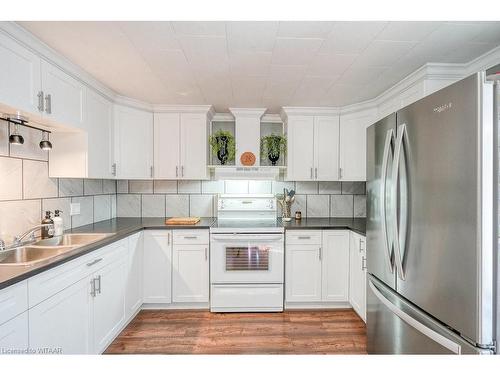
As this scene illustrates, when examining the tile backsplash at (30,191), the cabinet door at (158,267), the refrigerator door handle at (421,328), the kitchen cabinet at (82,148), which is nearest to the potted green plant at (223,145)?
the cabinet door at (158,267)

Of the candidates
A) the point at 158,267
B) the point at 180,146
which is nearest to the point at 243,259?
the point at 158,267

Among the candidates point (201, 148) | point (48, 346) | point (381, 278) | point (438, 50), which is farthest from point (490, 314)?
point (201, 148)

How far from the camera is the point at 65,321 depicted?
1576 mm

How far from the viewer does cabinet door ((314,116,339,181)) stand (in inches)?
127

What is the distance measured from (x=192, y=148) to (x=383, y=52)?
216 centimetres

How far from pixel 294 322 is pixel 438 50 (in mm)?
2545

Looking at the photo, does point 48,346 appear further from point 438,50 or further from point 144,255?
point 438,50

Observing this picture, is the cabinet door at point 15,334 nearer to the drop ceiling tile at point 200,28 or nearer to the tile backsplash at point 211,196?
the drop ceiling tile at point 200,28

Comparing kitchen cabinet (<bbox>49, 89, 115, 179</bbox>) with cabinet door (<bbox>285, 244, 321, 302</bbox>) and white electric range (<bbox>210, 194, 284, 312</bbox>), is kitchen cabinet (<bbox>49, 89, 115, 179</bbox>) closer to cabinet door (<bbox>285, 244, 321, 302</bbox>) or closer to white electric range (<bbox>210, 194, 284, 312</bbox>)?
white electric range (<bbox>210, 194, 284, 312</bbox>)

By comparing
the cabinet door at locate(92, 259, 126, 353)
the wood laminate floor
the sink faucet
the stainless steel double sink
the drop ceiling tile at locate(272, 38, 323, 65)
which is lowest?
the wood laminate floor

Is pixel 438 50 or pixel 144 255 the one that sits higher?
pixel 438 50

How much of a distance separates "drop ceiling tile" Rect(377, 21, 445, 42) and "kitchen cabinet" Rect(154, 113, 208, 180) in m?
2.10

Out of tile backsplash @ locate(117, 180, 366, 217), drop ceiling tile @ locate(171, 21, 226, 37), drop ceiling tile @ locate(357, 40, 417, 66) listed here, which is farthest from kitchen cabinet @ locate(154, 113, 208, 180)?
→ drop ceiling tile @ locate(357, 40, 417, 66)

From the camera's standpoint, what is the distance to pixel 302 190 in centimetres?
353
